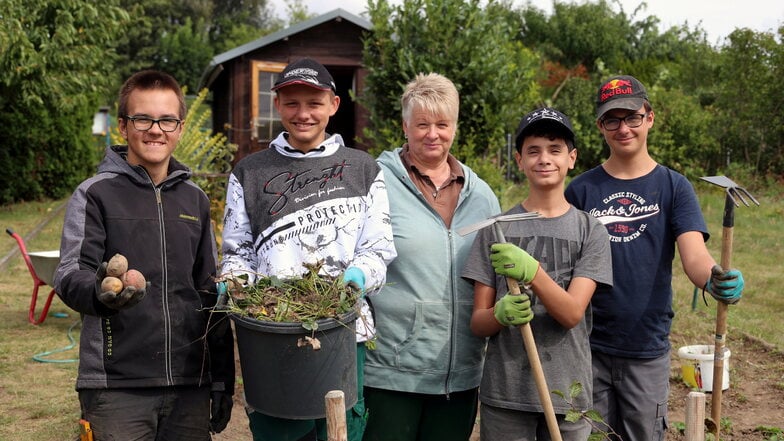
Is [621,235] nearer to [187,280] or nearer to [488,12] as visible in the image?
[187,280]

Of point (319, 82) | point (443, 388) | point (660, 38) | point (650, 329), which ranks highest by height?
point (660, 38)

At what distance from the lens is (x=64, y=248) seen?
2355 mm

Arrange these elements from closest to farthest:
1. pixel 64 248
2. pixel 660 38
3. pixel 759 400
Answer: pixel 64 248, pixel 759 400, pixel 660 38

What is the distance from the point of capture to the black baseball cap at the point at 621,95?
283 cm

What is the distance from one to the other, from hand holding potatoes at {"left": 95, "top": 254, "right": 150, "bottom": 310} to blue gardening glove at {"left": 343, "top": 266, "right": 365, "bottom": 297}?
2.04ft

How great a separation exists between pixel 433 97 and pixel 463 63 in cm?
339

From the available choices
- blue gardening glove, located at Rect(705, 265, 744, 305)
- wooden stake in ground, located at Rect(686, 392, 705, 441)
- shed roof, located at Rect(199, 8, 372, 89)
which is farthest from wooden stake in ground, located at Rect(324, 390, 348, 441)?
shed roof, located at Rect(199, 8, 372, 89)

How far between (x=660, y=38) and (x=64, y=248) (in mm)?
40326

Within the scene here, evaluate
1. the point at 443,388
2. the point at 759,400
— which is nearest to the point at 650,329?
the point at 443,388

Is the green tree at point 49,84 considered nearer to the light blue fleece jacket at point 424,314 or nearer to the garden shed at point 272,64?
the garden shed at point 272,64

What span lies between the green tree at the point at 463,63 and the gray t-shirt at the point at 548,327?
3.29m

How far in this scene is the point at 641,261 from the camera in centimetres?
277

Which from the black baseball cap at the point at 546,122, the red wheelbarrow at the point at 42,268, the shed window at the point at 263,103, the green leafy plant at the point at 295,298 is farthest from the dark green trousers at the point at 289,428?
the shed window at the point at 263,103

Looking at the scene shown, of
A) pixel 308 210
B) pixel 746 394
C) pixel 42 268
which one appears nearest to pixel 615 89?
pixel 308 210
